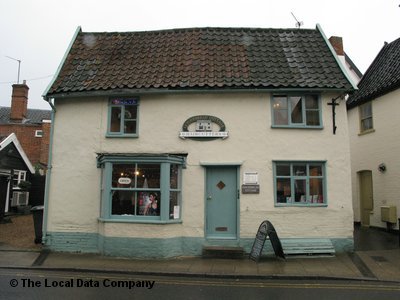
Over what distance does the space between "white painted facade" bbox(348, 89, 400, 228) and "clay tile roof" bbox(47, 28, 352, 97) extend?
452 centimetres

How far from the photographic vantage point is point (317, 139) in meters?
11.5

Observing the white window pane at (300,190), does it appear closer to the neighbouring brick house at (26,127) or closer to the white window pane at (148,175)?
the white window pane at (148,175)

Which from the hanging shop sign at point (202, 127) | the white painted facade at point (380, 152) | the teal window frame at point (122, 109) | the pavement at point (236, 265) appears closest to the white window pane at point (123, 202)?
the pavement at point (236, 265)

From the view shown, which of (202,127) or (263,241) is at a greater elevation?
(202,127)

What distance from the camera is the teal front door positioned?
37.0ft

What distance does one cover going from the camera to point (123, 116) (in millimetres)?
11906

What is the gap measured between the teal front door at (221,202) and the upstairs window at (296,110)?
7.00ft

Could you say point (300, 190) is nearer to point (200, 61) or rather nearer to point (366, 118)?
point (200, 61)

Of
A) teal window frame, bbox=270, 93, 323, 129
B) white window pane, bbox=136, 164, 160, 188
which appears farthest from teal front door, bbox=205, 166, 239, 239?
teal window frame, bbox=270, 93, 323, 129

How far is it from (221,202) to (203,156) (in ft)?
4.85

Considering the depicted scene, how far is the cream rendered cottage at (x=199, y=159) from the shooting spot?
1102 centimetres

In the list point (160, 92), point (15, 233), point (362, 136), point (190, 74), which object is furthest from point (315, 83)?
point (15, 233)

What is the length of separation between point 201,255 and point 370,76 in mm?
12402

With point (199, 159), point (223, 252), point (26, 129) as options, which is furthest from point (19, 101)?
point (223, 252)
